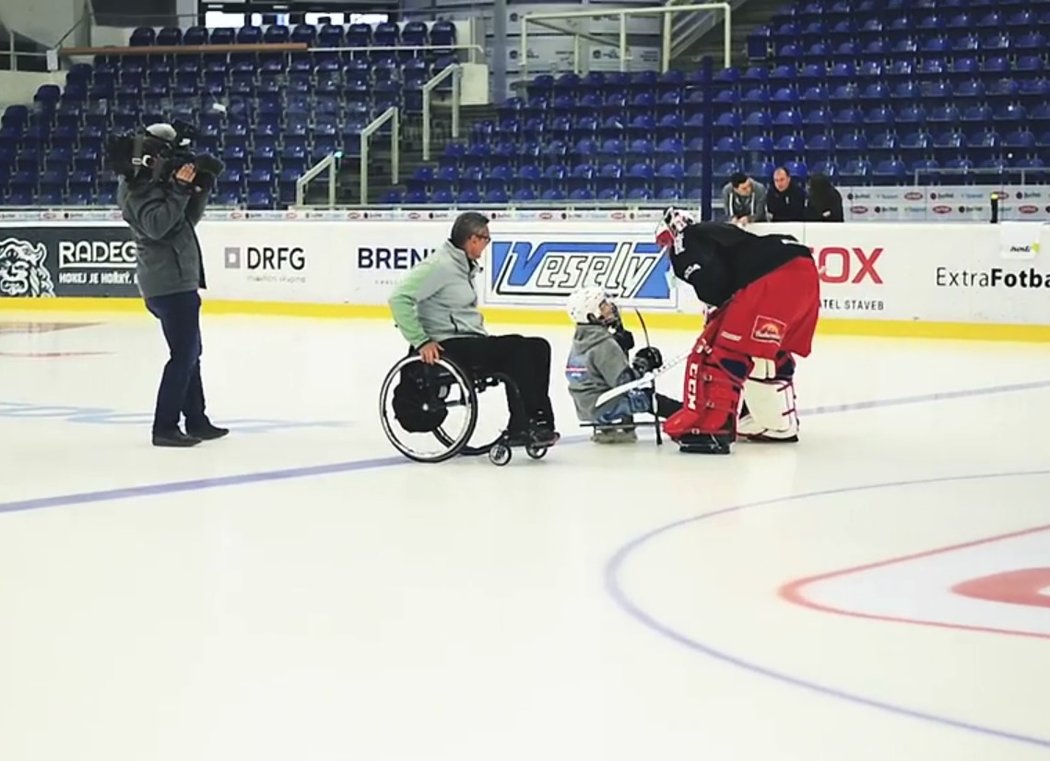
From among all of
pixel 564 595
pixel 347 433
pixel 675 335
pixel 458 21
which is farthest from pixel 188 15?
pixel 564 595

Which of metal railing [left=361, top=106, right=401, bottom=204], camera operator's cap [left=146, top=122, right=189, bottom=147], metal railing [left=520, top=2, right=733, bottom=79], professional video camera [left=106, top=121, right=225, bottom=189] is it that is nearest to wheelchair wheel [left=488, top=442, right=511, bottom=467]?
professional video camera [left=106, top=121, right=225, bottom=189]

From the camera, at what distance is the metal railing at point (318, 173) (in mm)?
18848

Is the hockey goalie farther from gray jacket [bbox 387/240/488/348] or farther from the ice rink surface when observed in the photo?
gray jacket [bbox 387/240/488/348]

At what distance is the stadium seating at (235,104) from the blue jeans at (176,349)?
1203 cm

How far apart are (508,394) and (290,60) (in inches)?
692

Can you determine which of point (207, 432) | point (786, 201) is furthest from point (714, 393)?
point (786, 201)

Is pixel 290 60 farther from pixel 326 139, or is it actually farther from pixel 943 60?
pixel 943 60

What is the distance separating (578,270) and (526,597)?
34.1ft

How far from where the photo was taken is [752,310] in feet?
23.5

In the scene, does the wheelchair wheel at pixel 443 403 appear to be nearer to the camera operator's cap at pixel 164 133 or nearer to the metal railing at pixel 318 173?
the camera operator's cap at pixel 164 133

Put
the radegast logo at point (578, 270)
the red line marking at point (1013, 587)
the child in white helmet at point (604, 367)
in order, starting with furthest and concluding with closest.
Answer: the radegast logo at point (578, 270) → the child in white helmet at point (604, 367) → the red line marking at point (1013, 587)

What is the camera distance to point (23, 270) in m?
17.3

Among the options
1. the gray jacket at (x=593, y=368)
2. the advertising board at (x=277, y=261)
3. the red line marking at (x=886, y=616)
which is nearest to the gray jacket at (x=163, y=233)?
the gray jacket at (x=593, y=368)

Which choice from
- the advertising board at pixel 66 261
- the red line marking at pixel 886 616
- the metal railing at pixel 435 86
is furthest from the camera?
the metal railing at pixel 435 86
